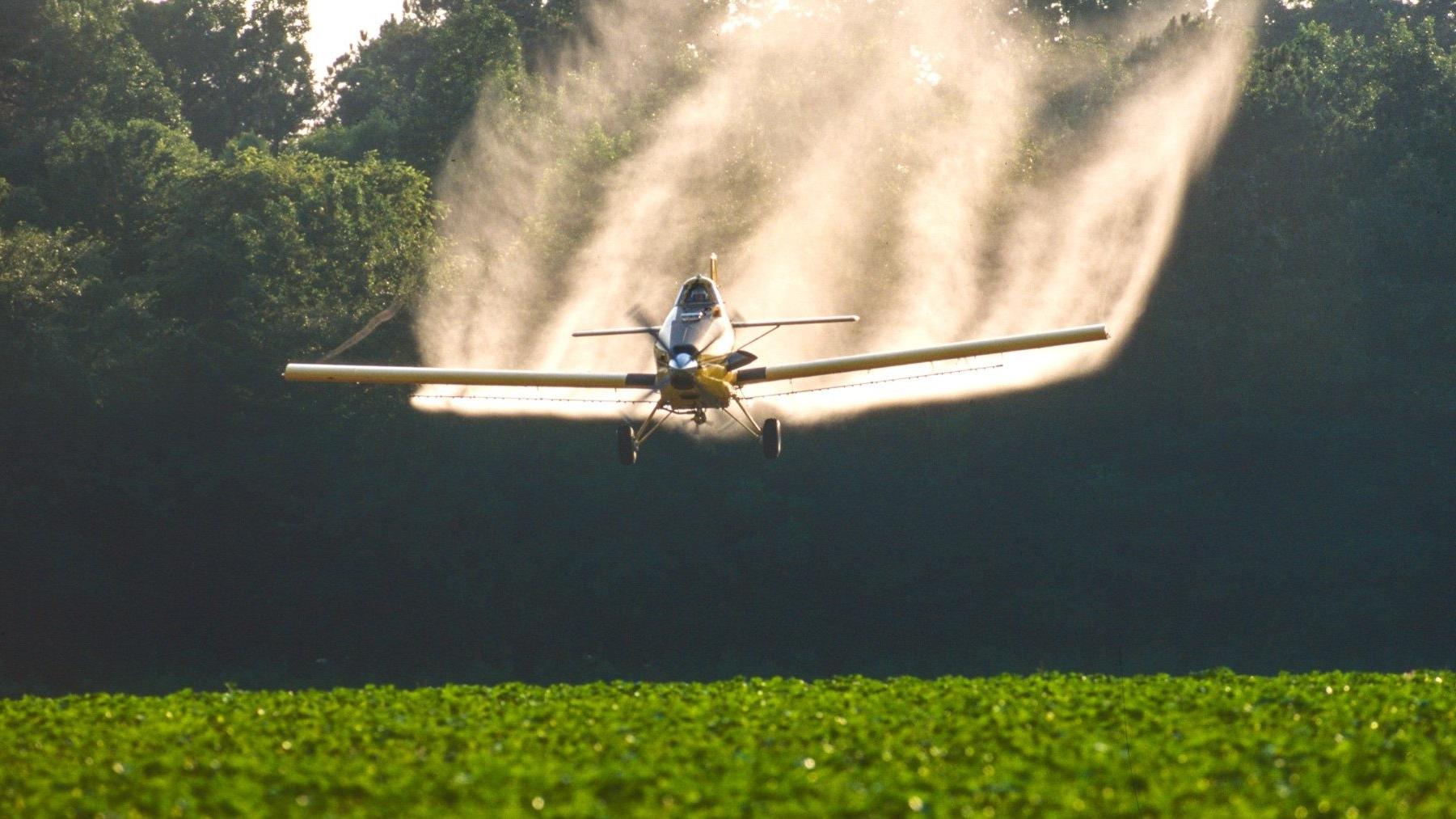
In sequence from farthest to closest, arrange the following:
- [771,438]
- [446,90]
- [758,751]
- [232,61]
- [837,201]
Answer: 1. [232,61]
2. [446,90]
3. [837,201]
4. [771,438]
5. [758,751]

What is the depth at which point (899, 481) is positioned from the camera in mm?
60781

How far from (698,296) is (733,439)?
1190 inches

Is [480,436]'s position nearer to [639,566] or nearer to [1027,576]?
[639,566]

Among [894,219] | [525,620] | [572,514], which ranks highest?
[894,219]

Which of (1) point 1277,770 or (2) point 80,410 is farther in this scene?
(2) point 80,410

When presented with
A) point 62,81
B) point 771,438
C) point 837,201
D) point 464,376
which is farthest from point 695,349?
point 62,81

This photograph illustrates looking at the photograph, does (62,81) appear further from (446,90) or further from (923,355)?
(923,355)

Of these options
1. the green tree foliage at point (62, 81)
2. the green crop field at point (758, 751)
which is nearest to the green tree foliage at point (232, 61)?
the green tree foliage at point (62, 81)

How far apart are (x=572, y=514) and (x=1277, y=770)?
4508 centimetres

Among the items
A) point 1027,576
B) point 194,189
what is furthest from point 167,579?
point 1027,576

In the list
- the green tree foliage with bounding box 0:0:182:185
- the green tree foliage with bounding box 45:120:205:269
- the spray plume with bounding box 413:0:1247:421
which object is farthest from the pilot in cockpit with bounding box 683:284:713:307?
the green tree foliage with bounding box 0:0:182:185

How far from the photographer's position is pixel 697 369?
29.2 metres

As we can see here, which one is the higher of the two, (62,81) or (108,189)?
(62,81)

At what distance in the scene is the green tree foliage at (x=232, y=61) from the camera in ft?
332
